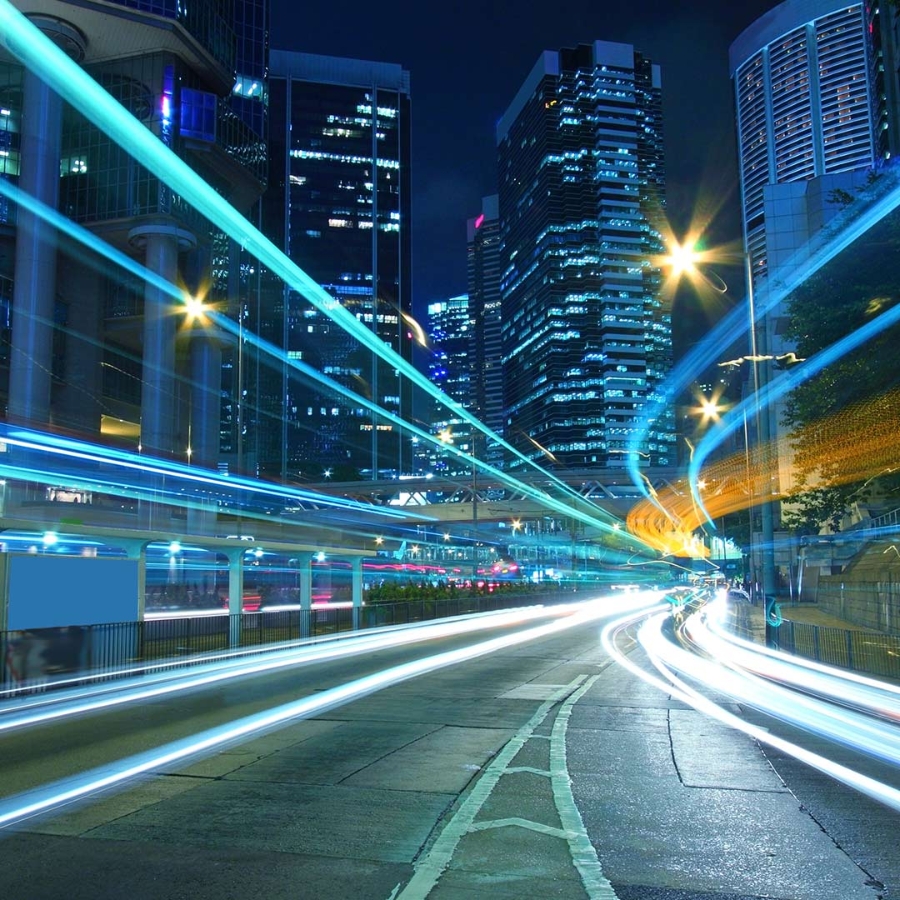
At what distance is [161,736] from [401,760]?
142 inches

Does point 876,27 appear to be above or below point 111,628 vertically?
above

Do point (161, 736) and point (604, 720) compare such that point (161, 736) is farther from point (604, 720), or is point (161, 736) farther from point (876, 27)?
point (876, 27)

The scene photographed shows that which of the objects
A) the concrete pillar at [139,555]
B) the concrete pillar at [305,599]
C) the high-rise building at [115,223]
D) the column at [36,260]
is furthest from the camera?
the high-rise building at [115,223]

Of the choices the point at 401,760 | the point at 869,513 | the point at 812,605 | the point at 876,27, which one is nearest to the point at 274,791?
the point at 401,760

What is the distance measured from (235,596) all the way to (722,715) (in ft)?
53.5

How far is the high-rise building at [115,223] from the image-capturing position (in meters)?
58.4

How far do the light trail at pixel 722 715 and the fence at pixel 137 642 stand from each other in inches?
394

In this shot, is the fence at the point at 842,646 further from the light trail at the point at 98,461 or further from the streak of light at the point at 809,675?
the light trail at the point at 98,461

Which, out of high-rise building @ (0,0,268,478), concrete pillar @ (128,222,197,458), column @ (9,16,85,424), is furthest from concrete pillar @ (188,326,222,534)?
column @ (9,16,85,424)

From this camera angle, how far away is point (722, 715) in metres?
14.3

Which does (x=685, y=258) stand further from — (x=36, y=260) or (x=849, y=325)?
(x=36, y=260)

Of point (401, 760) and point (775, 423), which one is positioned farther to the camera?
point (775, 423)

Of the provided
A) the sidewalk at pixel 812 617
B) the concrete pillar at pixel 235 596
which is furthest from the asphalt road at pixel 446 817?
the sidewalk at pixel 812 617

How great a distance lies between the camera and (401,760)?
10.5 m
